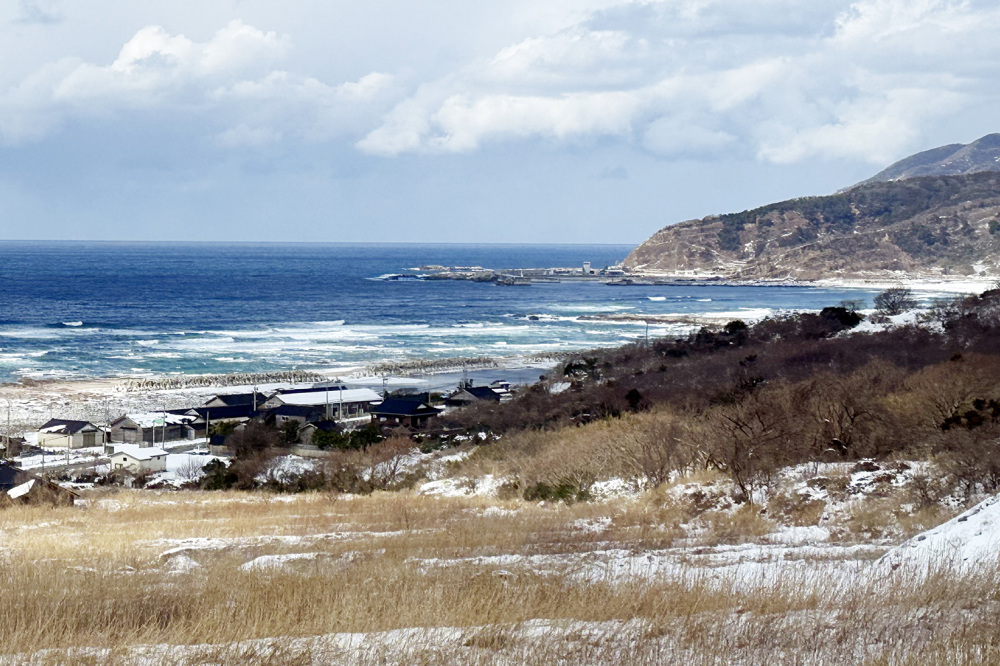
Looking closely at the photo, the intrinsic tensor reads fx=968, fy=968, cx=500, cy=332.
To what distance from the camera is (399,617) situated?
6496mm

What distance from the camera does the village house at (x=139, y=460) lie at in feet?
115

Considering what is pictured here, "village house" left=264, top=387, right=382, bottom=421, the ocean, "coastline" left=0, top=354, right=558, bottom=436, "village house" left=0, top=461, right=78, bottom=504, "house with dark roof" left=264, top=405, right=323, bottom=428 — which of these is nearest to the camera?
"village house" left=0, top=461, right=78, bottom=504

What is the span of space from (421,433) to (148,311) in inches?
3078

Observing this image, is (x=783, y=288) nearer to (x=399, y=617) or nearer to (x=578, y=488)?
(x=578, y=488)

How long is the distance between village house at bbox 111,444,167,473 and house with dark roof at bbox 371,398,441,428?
10.3 meters

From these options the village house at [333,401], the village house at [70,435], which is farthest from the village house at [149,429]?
the village house at [333,401]

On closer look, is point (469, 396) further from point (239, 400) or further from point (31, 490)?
point (31, 490)

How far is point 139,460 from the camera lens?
35.3 metres

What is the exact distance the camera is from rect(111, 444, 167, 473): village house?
34938 millimetres

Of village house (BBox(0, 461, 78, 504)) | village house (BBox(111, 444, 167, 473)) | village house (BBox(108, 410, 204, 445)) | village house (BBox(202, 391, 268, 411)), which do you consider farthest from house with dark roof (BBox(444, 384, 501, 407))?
village house (BBox(0, 461, 78, 504))

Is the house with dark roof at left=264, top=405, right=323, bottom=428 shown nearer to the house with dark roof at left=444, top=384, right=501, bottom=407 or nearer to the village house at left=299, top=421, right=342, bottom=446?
the village house at left=299, top=421, right=342, bottom=446

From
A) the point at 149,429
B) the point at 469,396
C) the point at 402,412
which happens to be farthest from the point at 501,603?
the point at 469,396

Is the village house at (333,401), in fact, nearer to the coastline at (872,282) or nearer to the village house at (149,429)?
the village house at (149,429)

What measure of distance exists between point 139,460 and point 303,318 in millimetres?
69267
